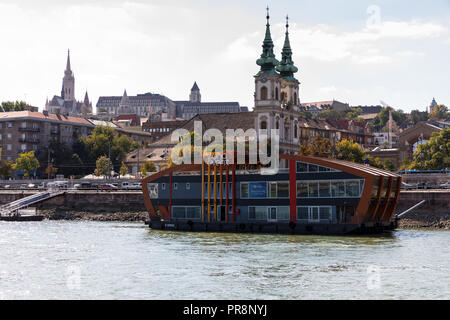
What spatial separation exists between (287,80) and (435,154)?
32540mm

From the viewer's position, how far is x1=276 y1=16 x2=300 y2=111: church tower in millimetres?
135250

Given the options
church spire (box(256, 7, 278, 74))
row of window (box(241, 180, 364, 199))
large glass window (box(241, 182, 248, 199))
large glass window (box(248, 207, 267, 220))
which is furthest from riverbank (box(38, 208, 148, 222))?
church spire (box(256, 7, 278, 74))

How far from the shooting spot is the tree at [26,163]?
5684 inches

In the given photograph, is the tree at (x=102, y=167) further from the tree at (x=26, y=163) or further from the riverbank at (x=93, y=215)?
the riverbank at (x=93, y=215)

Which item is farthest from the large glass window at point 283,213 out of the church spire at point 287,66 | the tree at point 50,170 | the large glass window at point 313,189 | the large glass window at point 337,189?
the tree at point 50,170

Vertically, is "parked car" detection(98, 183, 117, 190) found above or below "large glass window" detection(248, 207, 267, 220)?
above

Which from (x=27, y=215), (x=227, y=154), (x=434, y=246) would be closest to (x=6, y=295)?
(x=434, y=246)

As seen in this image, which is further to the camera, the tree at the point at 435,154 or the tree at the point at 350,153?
the tree at the point at 350,153

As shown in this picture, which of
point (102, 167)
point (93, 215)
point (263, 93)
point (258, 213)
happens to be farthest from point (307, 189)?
point (102, 167)

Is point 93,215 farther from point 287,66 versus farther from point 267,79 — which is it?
point 287,66

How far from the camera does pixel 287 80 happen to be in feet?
445

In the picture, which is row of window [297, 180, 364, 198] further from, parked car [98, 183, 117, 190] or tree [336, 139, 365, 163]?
tree [336, 139, 365, 163]

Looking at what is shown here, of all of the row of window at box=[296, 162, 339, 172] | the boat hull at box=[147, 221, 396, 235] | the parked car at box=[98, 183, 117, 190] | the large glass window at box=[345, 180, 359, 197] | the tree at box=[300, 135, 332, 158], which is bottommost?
the boat hull at box=[147, 221, 396, 235]
